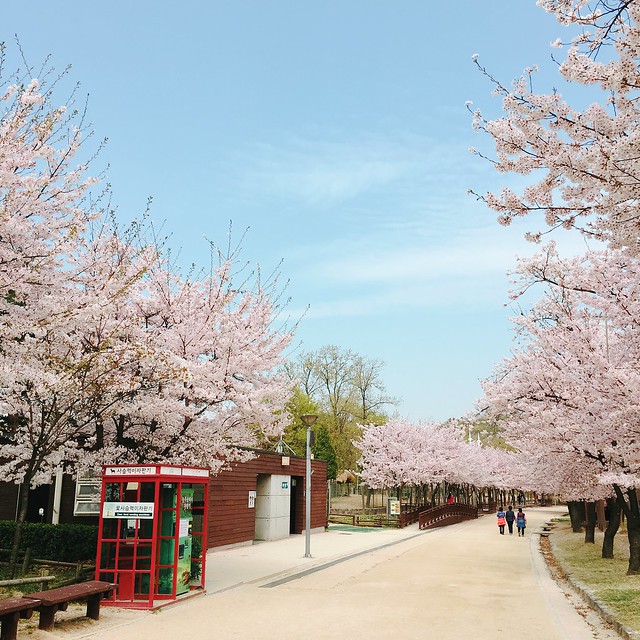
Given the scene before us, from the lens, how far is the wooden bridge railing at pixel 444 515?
3880 centimetres

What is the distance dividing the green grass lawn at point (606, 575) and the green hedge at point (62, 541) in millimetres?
10768

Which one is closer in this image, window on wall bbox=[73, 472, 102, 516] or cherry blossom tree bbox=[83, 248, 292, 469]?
cherry blossom tree bbox=[83, 248, 292, 469]

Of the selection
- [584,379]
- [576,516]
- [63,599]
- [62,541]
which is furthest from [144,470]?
[576,516]

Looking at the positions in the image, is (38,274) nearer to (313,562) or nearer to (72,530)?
(72,530)

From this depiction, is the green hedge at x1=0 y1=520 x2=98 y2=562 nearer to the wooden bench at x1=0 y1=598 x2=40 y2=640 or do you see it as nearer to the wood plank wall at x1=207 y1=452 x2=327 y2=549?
the wood plank wall at x1=207 y1=452 x2=327 y2=549

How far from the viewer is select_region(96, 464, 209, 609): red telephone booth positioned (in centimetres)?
1101

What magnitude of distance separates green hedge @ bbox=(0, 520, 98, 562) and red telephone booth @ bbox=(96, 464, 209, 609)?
9.02 ft

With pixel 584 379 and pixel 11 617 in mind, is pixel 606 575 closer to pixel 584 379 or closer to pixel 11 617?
pixel 584 379

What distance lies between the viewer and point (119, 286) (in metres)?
12.4

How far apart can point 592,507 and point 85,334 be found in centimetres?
2051

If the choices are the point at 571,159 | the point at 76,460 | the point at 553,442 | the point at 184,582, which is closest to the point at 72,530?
the point at 76,460

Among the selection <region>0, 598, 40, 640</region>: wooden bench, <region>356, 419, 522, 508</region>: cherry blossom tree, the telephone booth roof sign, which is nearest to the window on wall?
the telephone booth roof sign

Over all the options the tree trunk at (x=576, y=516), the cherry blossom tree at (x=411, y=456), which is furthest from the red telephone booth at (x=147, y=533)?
the cherry blossom tree at (x=411, y=456)

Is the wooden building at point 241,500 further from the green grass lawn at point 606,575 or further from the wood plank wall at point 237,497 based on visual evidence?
the green grass lawn at point 606,575
